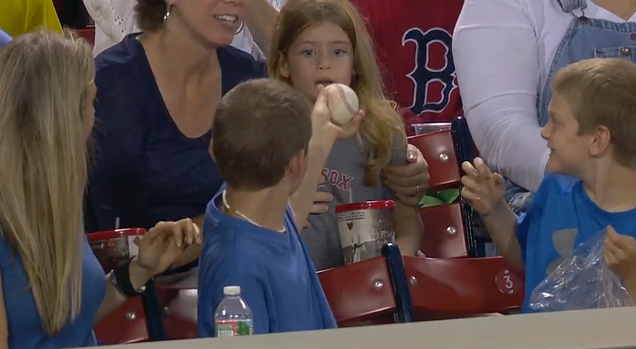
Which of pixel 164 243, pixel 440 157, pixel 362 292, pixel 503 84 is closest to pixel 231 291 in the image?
pixel 164 243

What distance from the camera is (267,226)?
6.80ft

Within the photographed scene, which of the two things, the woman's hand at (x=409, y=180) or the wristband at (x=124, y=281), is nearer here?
the wristband at (x=124, y=281)

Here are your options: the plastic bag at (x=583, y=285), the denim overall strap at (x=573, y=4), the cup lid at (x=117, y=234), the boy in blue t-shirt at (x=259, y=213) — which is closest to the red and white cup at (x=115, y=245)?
the cup lid at (x=117, y=234)

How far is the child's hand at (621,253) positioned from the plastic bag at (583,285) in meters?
0.04

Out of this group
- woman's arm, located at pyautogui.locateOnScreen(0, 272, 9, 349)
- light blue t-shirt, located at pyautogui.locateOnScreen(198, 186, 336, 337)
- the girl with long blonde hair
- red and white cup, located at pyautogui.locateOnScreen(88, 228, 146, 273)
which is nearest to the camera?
woman's arm, located at pyautogui.locateOnScreen(0, 272, 9, 349)

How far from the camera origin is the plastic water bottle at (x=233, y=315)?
1.85 m

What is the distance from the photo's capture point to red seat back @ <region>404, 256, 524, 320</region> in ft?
8.09

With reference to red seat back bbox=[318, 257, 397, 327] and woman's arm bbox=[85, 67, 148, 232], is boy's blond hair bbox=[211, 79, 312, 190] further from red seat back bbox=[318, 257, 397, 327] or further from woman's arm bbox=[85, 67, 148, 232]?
woman's arm bbox=[85, 67, 148, 232]

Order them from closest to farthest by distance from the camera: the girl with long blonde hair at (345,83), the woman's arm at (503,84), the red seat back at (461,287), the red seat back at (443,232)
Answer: the red seat back at (461,287) < the woman's arm at (503,84) < the girl with long blonde hair at (345,83) < the red seat back at (443,232)

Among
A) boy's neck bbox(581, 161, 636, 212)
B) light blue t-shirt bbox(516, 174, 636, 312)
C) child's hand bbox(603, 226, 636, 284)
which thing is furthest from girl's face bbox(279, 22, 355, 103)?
child's hand bbox(603, 226, 636, 284)

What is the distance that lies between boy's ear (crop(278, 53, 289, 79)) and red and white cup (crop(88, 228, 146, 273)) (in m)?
0.70

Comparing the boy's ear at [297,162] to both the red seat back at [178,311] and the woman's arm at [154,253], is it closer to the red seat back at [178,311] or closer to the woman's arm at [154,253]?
the woman's arm at [154,253]

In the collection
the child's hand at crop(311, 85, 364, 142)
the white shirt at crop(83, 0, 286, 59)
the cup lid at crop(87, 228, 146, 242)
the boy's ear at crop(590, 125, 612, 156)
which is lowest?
the cup lid at crop(87, 228, 146, 242)

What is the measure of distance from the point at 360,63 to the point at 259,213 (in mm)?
931
